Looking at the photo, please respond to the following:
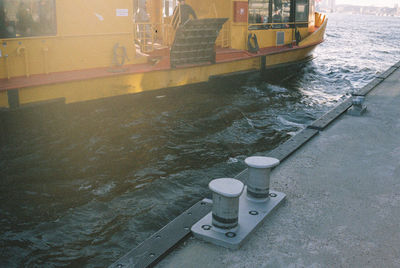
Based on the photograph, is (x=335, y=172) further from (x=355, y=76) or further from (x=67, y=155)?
(x=355, y=76)

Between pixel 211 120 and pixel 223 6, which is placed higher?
pixel 223 6

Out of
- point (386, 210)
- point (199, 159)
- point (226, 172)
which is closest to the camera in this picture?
point (386, 210)

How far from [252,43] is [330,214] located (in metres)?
8.77

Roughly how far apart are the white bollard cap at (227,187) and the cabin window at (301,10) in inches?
451

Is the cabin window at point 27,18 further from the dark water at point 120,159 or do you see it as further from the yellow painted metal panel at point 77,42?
the dark water at point 120,159

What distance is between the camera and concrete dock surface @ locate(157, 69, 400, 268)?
250 centimetres

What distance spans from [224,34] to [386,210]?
8843mm

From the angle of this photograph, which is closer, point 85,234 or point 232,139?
point 85,234

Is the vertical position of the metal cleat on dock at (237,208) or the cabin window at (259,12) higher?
the cabin window at (259,12)

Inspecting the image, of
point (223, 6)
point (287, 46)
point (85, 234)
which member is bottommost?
point (85, 234)

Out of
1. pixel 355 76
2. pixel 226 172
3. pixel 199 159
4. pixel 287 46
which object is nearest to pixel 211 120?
pixel 199 159

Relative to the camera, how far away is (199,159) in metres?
5.88

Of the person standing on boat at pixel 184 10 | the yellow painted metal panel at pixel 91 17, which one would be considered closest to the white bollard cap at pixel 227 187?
the yellow painted metal panel at pixel 91 17

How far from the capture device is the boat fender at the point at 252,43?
11047 millimetres
